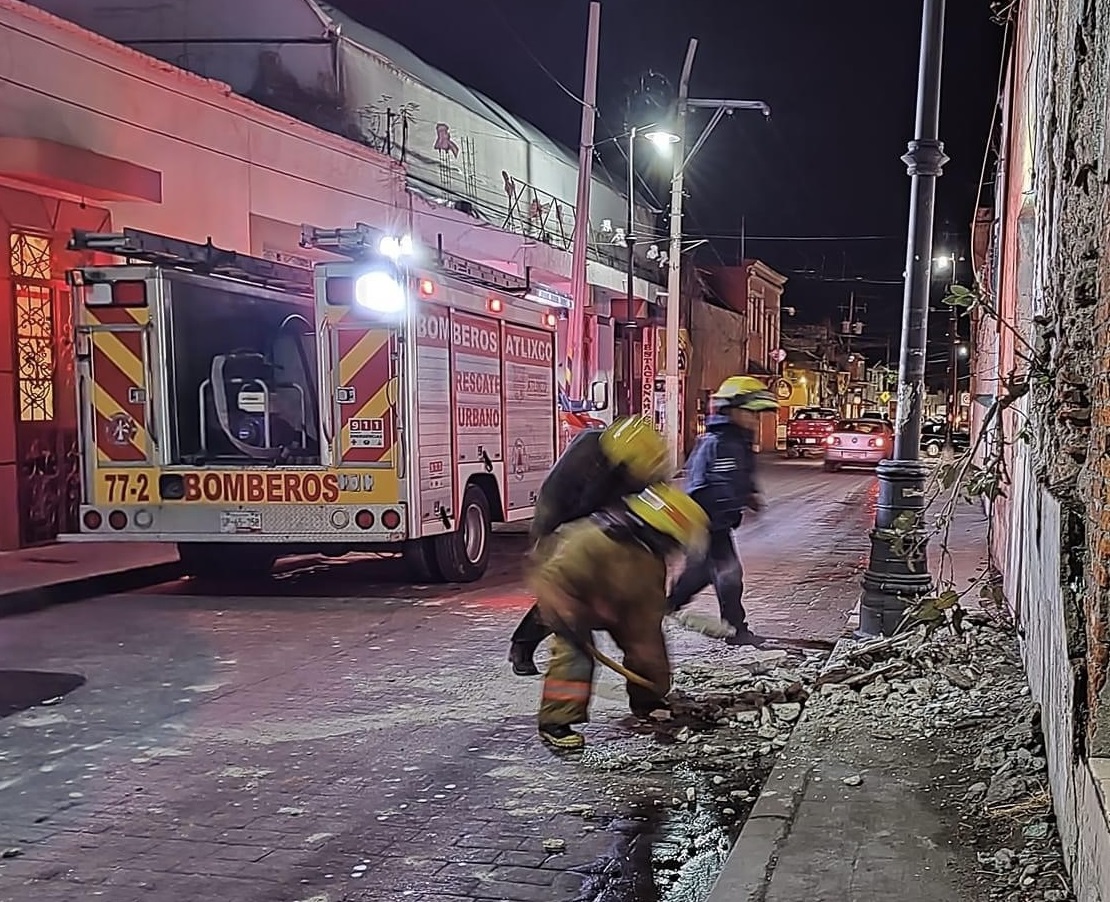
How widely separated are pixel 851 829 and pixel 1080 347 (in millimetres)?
1997

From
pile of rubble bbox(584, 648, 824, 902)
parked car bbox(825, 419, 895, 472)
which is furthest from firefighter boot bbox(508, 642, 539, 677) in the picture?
parked car bbox(825, 419, 895, 472)

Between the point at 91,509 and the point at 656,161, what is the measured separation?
23.5 meters

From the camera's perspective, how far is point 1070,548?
4168 mm

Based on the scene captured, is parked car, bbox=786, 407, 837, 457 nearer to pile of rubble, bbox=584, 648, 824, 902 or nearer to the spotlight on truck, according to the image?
the spotlight on truck

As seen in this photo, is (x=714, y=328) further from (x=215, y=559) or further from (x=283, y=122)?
(x=215, y=559)

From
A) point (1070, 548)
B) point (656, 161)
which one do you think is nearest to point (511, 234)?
point (656, 161)

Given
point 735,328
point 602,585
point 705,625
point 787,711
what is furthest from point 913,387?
point 735,328

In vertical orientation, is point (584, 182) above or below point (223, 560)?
above

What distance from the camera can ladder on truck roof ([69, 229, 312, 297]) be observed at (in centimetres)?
975

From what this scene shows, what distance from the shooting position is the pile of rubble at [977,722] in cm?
405

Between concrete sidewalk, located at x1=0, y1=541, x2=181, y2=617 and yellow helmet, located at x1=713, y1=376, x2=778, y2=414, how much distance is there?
6.31 metres

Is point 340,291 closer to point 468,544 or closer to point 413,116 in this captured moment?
point 468,544

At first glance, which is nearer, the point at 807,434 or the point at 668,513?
the point at 668,513

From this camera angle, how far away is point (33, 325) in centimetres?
1362
